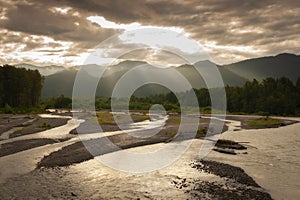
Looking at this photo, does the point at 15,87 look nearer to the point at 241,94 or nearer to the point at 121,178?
the point at 241,94

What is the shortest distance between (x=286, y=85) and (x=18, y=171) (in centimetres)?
15129

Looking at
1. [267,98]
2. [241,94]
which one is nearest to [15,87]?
[241,94]

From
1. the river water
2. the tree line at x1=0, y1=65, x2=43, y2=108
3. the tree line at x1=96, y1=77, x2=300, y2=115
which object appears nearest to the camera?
the river water

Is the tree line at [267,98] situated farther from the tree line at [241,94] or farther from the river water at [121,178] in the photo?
the river water at [121,178]

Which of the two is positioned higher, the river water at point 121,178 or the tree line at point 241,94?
the tree line at point 241,94

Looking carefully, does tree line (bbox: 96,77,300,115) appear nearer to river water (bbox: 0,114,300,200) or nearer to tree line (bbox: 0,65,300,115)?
tree line (bbox: 0,65,300,115)

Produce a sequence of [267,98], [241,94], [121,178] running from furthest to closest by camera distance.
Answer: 1. [241,94]
2. [267,98]
3. [121,178]

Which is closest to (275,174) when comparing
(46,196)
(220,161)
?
(220,161)

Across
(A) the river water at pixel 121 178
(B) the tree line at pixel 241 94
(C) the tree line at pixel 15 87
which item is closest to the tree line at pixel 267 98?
(B) the tree line at pixel 241 94

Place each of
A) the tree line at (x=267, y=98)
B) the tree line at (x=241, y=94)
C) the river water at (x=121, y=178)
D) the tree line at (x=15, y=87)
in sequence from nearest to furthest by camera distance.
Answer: the river water at (x=121, y=178)
the tree line at (x=15, y=87)
the tree line at (x=241, y=94)
the tree line at (x=267, y=98)

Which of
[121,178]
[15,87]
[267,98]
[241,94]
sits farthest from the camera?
[241,94]

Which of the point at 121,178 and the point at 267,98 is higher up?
the point at 267,98

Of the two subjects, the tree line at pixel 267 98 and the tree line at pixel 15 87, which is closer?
the tree line at pixel 15 87

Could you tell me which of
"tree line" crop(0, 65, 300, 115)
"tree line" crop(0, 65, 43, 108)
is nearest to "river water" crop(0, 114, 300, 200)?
"tree line" crop(0, 65, 300, 115)
